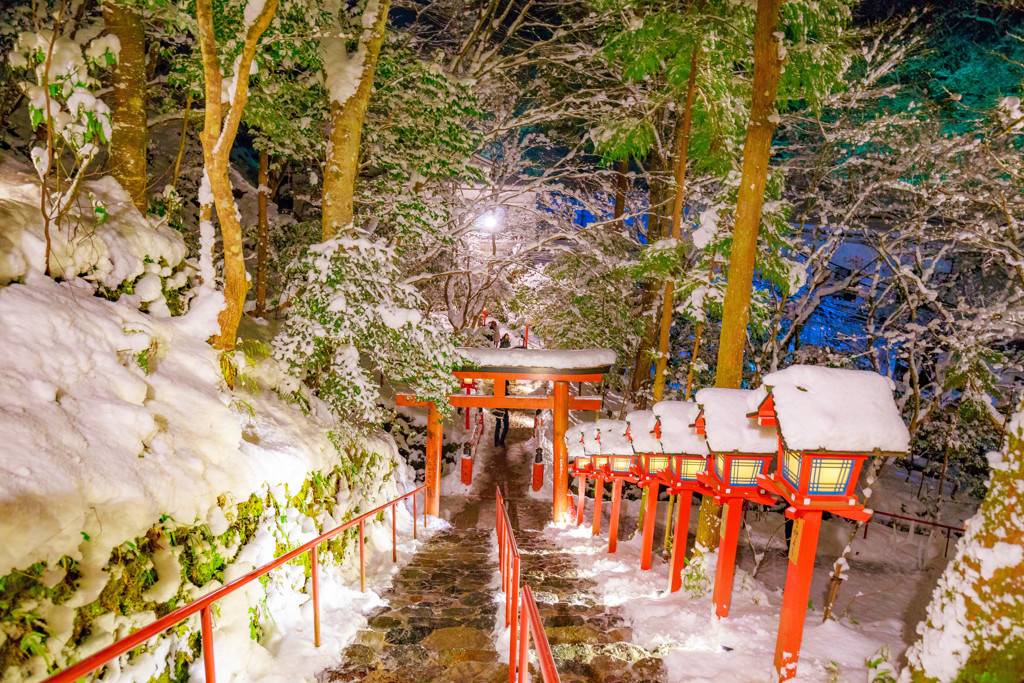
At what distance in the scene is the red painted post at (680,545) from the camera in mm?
6039

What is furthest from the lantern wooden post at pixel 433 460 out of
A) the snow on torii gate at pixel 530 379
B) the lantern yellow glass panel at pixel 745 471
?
the lantern yellow glass panel at pixel 745 471

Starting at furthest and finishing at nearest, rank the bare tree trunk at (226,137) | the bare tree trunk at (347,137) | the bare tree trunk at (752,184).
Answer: the bare tree trunk at (347,137) → the bare tree trunk at (752,184) → the bare tree trunk at (226,137)

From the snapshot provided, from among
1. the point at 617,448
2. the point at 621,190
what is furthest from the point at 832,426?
the point at 621,190

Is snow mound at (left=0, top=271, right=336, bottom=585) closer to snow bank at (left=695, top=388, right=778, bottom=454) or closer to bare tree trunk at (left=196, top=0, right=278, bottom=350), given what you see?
bare tree trunk at (left=196, top=0, right=278, bottom=350)

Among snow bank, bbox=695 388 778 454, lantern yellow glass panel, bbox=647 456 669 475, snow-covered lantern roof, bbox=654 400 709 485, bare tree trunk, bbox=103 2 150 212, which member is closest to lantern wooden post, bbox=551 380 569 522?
lantern yellow glass panel, bbox=647 456 669 475

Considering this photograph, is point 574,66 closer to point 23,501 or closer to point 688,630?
point 688,630

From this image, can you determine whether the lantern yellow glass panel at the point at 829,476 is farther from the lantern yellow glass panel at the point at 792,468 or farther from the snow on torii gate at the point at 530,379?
the snow on torii gate at the point at 530,379

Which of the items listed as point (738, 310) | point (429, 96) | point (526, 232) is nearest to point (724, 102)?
point (738, 310)

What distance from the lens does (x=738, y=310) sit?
5977mm

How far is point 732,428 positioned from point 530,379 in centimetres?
690

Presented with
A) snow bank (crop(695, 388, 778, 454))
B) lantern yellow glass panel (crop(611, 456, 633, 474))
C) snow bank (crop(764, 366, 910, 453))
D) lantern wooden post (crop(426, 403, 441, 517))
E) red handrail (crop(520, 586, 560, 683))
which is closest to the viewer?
red handrail (crop(520, 586, 560, 683))

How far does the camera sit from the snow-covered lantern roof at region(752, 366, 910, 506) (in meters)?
3.56

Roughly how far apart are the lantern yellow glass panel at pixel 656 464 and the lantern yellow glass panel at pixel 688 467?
759 mm

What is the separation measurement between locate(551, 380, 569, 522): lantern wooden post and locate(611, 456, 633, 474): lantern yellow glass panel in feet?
11.1
